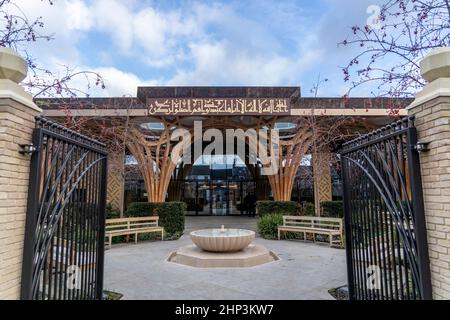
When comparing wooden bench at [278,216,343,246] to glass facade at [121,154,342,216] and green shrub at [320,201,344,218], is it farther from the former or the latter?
glass facade at [121,154,342,216]

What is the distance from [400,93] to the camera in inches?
170

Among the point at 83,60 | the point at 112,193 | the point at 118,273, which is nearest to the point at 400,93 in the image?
the point at 83,60

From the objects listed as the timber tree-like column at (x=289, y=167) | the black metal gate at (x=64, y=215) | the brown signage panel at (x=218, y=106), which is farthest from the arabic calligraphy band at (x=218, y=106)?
the black metal gate at (x=64, y=215)

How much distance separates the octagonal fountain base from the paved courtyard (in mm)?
214

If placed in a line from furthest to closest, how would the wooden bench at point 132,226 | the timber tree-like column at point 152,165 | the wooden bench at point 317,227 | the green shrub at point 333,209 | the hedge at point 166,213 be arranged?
the green shrub at point 333,209 → the timber tree-like column at point 152,165 → the hedge at point 166,213 → the wooden bench at point 132,226 → the wooden bench at point 317,227

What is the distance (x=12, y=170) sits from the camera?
2.51m

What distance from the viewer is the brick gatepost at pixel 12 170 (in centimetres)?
243

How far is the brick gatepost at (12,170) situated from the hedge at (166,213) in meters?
8.70

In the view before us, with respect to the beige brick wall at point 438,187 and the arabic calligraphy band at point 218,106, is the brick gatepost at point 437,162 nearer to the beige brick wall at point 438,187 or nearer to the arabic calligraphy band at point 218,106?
the beige brick wall at point 438,187

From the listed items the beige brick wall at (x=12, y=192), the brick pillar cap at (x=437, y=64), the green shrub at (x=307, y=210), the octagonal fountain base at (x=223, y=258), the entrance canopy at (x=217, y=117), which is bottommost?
the octagonal fountain base at (x=223, y=258)

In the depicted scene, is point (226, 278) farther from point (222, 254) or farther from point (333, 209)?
point (333, 209)

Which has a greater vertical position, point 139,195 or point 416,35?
point 416,35
